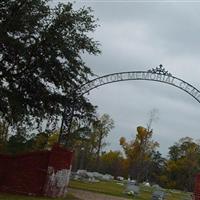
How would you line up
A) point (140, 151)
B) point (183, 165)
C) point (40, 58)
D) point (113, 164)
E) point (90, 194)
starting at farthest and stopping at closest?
point (113, 164) < point (183, 165) < point (140, 151) < point (90, 194) < point (40, 58)

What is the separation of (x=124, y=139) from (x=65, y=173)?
3067 inches

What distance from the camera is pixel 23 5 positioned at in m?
23.7

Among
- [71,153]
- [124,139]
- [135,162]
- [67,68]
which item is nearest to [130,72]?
[67,68]

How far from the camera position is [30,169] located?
24547 mm

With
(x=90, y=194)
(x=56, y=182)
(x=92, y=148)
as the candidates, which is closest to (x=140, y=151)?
(x=92, y=148)

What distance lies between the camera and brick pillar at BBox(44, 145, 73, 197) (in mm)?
24578

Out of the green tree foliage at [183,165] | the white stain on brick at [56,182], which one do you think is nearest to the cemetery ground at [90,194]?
the white stain on brick at [56,182]

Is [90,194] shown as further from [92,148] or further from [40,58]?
[92,148]

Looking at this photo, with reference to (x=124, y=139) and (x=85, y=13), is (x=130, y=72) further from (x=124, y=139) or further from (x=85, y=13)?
(x=124, y=139)

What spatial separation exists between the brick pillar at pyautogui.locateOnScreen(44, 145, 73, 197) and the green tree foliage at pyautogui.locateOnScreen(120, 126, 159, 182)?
2388 inches

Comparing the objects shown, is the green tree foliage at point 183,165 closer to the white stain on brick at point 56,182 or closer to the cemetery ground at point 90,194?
the cemetery ground at point 90,194

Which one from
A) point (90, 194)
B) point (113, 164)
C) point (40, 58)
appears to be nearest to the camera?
point (40, 58)

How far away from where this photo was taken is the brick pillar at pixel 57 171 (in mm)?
24578

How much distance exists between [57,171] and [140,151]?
66416 mm
